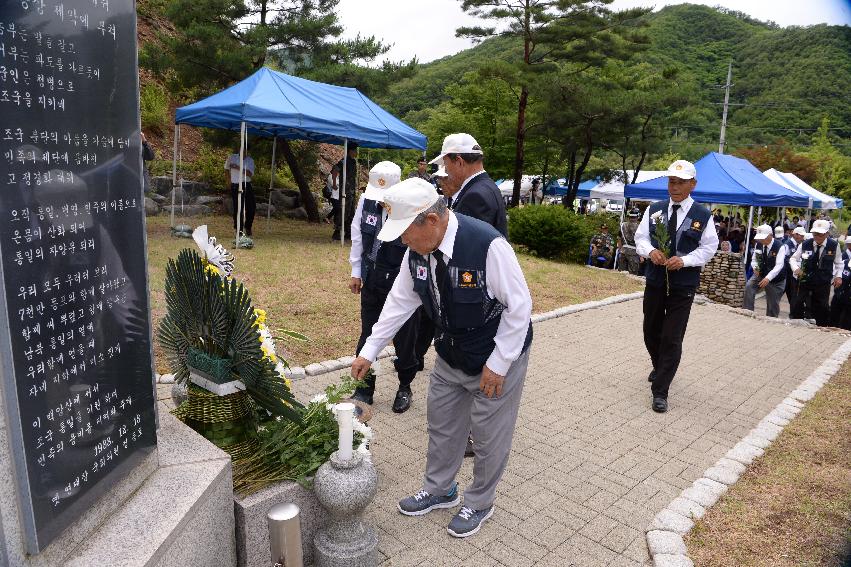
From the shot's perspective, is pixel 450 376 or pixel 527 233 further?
pixel 527 233

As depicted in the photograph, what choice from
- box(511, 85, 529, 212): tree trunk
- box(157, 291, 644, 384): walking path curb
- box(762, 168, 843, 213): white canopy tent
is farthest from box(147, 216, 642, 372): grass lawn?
box(511, 85, 529, 212): tree trunk

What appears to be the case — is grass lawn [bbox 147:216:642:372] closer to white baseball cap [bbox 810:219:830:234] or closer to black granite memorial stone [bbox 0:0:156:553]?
white baseball cap [bbox 810:219:830:234]

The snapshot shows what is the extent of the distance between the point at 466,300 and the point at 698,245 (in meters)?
3.03

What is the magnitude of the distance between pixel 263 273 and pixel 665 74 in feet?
60.0

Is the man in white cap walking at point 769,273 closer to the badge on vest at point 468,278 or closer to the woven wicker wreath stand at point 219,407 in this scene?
the badge on vest at point 468,278

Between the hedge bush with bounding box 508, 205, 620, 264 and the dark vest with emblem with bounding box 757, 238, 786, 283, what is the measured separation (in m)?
4.37

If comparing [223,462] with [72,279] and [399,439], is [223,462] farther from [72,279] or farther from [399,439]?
[399,439]

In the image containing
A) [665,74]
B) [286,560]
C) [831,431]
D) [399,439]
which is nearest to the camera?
[286,560]

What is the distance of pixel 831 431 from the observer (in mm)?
4867

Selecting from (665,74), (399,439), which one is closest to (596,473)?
(399,439)

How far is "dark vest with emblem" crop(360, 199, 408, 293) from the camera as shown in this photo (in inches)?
173

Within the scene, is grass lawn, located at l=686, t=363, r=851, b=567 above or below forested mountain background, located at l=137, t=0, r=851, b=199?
below

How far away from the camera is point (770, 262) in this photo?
1058 cm

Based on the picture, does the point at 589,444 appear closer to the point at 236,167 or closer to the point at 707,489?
the point at 707,489
